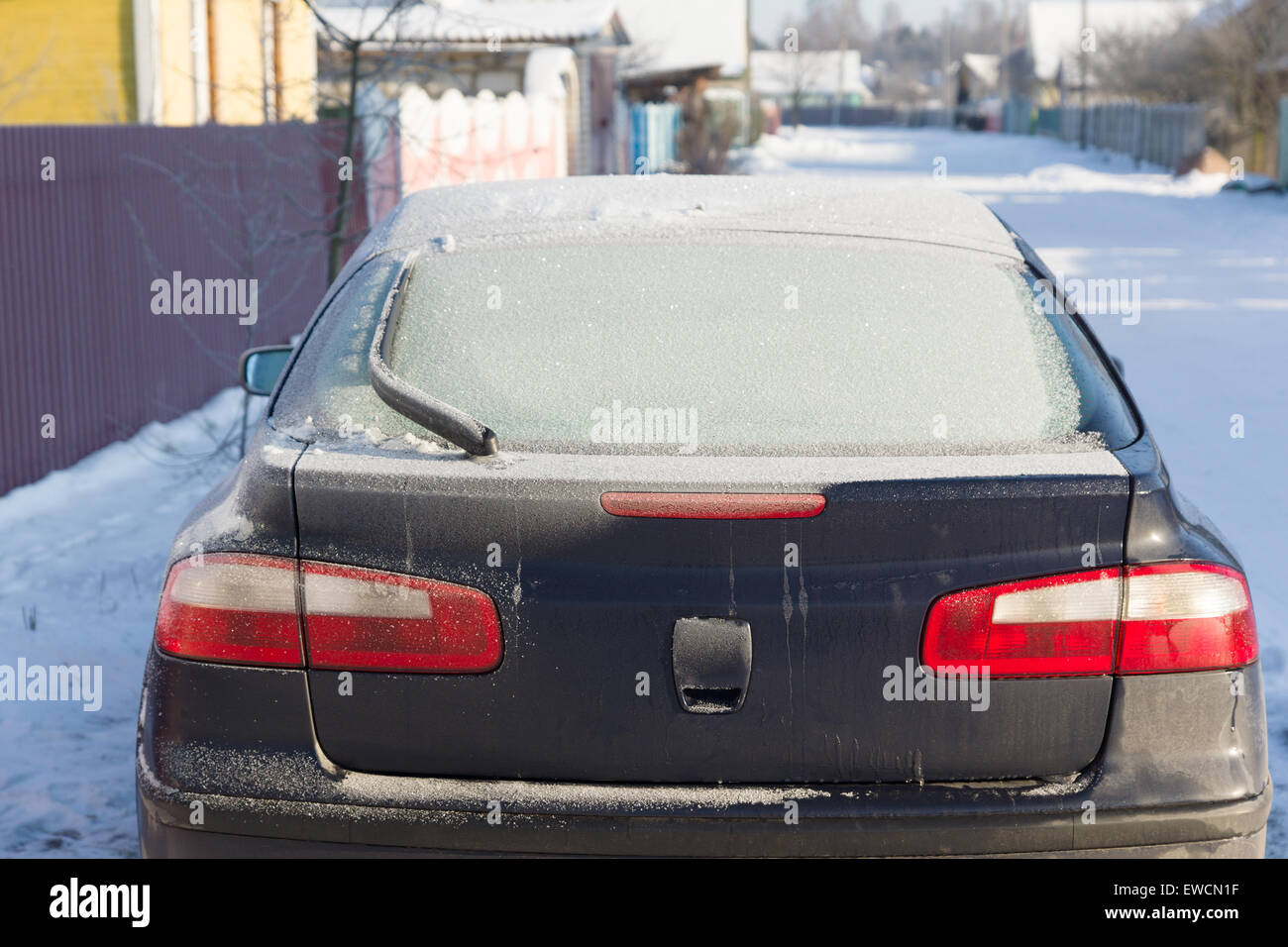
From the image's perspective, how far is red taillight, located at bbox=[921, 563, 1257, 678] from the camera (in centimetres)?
226

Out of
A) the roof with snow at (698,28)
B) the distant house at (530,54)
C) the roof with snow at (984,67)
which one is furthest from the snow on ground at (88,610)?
the roof with snow at (984,67)

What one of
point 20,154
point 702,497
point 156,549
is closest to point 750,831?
point 702,497

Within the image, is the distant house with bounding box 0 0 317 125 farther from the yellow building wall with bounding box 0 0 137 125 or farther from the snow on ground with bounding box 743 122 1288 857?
the snow on ground with bounding box 743 122 1288 857

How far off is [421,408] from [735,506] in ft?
1.86

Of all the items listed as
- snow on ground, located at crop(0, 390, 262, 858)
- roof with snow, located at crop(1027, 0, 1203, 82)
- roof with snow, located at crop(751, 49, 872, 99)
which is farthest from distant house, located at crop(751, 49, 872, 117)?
snow on ground, located at crop(0, 390, 262, 858)

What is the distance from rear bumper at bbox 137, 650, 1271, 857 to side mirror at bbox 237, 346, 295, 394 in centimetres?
138

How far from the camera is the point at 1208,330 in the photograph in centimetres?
1281

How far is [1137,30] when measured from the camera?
6575cm

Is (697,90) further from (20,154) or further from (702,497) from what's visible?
(702,497)

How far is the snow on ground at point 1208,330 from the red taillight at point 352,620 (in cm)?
226

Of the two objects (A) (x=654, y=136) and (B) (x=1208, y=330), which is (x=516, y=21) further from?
(B) (x=1208, y=330)

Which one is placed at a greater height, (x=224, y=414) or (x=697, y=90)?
(x=697, y=90)

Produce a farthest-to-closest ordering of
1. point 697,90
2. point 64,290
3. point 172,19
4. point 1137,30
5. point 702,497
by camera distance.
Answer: point 1137,30 → point 697,90 → point 172,19 → point 64,290 → point 702,497
